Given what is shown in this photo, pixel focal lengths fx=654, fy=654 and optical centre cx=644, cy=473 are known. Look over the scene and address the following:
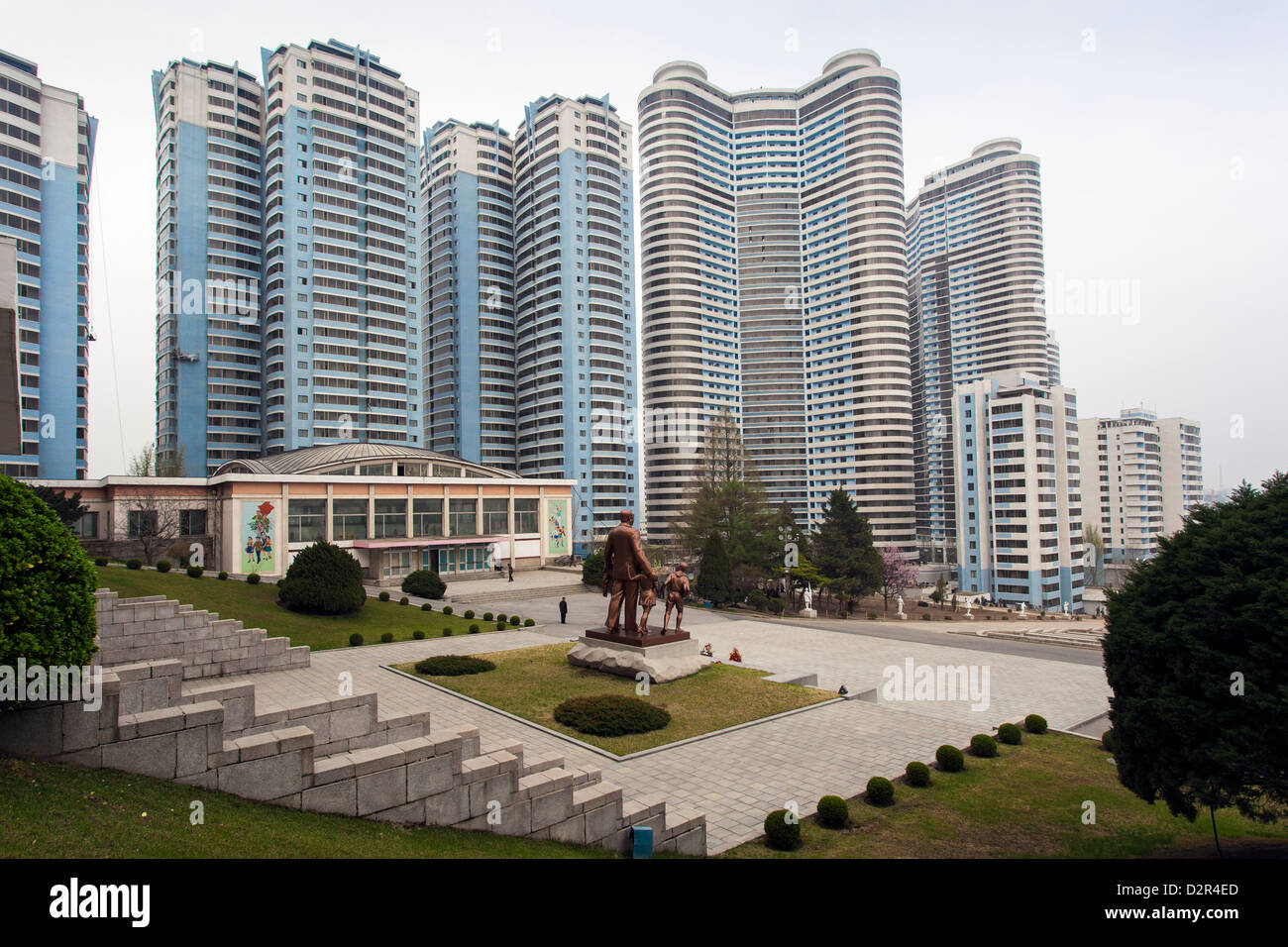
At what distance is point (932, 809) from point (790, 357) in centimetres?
12021

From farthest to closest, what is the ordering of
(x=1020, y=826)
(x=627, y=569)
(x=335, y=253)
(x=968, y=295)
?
(x=968, y=295) → (x=335, y=253) → (x=627, y=569) → (x=1020, y=826)

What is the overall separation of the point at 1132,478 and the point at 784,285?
79.7m

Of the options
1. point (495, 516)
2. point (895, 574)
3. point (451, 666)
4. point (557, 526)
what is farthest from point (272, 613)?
point (895, 574)

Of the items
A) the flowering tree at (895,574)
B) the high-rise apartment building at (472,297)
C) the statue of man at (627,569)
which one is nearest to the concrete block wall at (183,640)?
the statue of man at (627,569)

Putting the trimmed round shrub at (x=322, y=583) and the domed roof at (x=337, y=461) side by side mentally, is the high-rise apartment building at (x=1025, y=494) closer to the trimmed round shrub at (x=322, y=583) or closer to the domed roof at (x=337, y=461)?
the domed roof at (x=337, y=461)

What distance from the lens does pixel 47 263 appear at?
2867 inches

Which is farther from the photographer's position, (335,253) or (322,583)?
(335,253)

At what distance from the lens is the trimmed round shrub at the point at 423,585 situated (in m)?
44.0

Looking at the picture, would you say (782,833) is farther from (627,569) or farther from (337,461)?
(337,461)

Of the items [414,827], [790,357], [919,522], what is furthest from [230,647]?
[919,522]

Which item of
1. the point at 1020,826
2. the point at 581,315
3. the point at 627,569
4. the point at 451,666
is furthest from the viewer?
the point at 581,315

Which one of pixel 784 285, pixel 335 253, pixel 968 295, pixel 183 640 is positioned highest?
pixel 968 295

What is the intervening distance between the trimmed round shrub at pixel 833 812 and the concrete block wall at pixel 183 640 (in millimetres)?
16036
